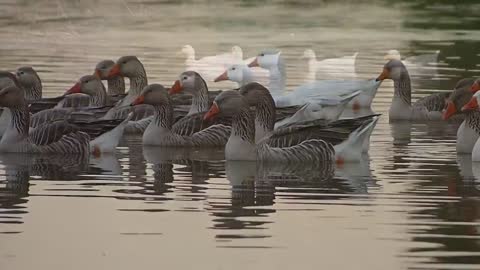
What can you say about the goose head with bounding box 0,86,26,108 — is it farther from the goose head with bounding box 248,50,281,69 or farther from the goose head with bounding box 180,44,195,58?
the goose head with bounding box 180,44,195,58

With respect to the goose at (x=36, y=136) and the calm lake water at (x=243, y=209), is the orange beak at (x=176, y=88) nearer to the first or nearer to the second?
the calm lake water at (x=243, y=209)

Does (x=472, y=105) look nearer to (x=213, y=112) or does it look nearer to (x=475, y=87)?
(x=475, y=87)

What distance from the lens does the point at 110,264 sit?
1129cm

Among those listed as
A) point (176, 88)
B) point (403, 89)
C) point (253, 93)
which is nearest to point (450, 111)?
point (253, 93)

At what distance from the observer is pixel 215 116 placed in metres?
17.6

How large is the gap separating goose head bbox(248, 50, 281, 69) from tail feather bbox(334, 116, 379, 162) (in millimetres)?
10166

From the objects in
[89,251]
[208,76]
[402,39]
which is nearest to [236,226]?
[89,251]

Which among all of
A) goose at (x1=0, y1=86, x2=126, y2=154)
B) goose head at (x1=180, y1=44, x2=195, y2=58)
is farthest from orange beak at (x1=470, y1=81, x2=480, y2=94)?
goose head at (x1=180, y1=44, x2=195, y2=58)

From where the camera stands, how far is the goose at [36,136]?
18.1 m

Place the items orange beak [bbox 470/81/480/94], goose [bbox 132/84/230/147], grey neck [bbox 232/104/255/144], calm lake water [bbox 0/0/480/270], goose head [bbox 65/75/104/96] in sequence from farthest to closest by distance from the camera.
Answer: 1. goose head [bbox 65/75/104/96]
2. orange beak [bbox 470/81/480/94]
3. goose [bbox 132/84/230/147]
4. grey neck [bbox 232/104/255/144]
5. calm lake water [bbox 0/0/480/270]

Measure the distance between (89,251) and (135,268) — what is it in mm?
781

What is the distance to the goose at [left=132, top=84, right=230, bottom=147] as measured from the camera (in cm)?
1927

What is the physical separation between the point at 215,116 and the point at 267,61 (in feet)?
33.9

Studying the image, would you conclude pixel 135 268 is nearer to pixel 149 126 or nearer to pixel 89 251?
pixel 89 251
